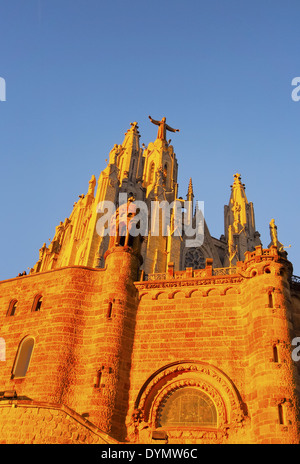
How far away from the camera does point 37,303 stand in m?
24.8

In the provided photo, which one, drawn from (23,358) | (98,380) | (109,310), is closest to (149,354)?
(98,380)

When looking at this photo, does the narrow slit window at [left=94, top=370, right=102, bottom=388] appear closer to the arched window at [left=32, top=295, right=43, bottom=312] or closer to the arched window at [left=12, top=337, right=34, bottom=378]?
the arched window at [left=12, top=337, right=34, bottom=378]

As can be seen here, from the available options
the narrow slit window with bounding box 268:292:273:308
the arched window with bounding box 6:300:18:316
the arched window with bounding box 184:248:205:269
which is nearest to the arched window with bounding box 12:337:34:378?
the arched window with bounding box 6:300:18:316

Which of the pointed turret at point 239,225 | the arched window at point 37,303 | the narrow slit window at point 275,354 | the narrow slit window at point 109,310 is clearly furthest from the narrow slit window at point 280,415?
the pointed turret at point 239,225

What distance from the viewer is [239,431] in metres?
18.8

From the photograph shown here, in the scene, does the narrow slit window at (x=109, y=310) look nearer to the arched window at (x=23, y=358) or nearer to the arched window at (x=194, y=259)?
the arched window at (x=23, y=358)

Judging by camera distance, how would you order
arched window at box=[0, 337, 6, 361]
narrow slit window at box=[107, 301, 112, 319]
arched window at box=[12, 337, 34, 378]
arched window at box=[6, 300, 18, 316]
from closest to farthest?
narrow slit window at box=[107, 301, 112, 319] → arched window at box=[12, 337, 34, 378] → arched window at box=[0, 337, 6, 361] → arched window at box=[6, 300, 18, 316]

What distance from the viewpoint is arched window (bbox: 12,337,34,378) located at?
23.1 metres

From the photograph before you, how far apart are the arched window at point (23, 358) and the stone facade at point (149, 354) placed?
0.15 feet

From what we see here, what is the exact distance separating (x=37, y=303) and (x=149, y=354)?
20.9ft

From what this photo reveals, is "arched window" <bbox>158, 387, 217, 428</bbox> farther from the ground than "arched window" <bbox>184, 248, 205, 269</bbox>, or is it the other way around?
"arched window" <bbox>184, 248, 205, 269</bbox>

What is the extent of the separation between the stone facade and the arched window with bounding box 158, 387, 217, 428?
0.14ft

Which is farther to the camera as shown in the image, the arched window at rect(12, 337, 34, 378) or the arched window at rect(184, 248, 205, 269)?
the arched window at rect(184, 248, 205, 269)

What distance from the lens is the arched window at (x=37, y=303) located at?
24609 millimetres
